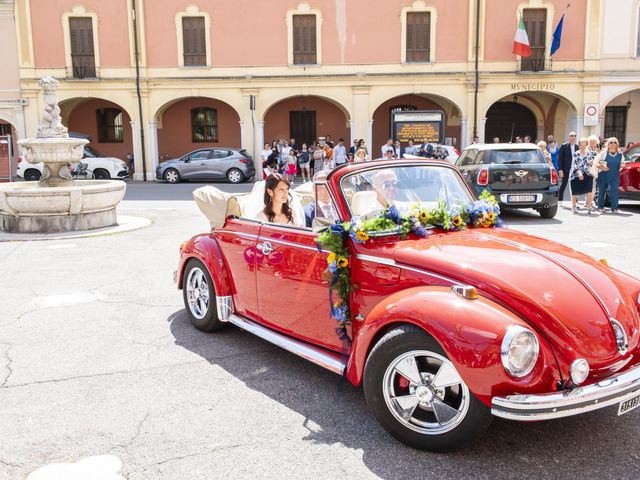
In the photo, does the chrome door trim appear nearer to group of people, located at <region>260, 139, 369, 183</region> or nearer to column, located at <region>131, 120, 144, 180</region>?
group of people, located at <region>260, 139, 369, 183</region>

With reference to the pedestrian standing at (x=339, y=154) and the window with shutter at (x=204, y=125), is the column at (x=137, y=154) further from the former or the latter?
the pedestrian standing at (x=339, y=154)

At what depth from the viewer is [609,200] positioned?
46.8 feet

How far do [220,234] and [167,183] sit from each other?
67.6 feet

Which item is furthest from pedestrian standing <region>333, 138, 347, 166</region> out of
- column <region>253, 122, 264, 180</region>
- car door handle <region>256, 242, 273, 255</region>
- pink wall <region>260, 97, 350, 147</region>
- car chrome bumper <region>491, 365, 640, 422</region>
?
car chrome bumper <region>491, 365, 640, 422</region>

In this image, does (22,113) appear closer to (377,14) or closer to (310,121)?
(310,121)

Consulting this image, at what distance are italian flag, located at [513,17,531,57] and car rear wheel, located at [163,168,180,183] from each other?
1482cm

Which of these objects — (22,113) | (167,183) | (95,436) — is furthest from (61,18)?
(95,436)

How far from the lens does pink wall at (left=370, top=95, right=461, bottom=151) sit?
29.1 meters

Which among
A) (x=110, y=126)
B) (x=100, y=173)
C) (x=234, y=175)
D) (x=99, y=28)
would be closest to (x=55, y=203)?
(x=234, y=175)

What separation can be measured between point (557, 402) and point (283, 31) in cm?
2521

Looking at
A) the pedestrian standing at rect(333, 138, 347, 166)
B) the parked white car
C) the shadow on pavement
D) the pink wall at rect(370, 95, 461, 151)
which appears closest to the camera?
the shadow on pavement

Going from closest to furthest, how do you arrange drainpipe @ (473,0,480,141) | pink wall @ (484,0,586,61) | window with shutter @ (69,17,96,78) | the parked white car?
the parked white car < drainpipe @ (473,0,480,141) < pink wall @ (484,0,586,61) < window with shutter @ (69,17,96,78)

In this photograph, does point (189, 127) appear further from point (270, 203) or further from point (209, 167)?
point (270, 203)

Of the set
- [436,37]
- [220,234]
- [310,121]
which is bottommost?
[220,234]
